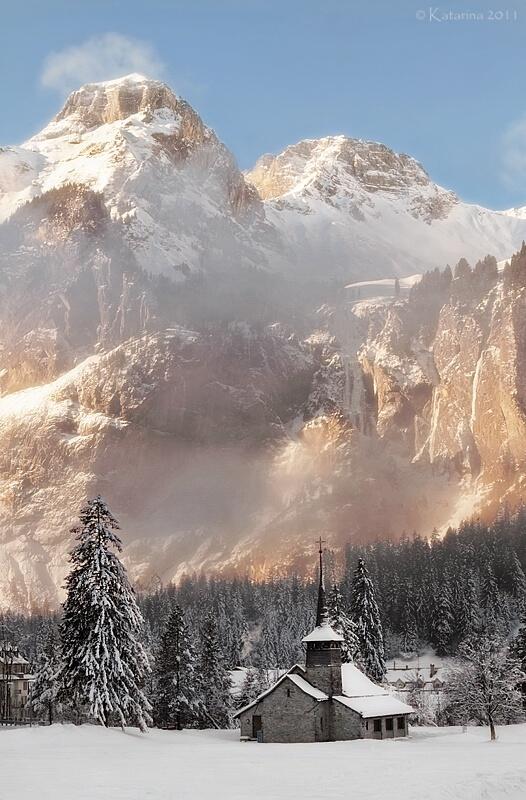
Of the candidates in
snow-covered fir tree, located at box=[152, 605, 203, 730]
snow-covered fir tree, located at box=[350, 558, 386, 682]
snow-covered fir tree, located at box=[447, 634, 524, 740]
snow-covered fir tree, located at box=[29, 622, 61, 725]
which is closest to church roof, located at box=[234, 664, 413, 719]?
snow-covered fir tree, located at box=[447, 634, 524, 740]

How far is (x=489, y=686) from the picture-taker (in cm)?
7438

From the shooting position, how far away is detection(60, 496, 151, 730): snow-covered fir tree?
68.4 meters

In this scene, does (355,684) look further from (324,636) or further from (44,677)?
(44,677)

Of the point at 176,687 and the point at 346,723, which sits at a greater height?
the point at 176,687

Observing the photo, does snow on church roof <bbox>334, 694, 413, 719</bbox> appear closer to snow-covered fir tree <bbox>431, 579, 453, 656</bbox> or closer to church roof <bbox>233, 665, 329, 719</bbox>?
church roof <bbox>233, 665, 329, 719</bbox>

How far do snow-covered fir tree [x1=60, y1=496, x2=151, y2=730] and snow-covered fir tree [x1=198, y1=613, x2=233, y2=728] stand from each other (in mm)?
27353

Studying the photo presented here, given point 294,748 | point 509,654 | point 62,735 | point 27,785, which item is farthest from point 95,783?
point 509,654

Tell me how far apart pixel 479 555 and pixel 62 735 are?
136122 mm

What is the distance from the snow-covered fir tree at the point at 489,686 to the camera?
244ft

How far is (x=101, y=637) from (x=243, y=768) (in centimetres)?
2286

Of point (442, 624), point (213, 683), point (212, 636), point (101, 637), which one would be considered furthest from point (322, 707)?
point (442, 624)

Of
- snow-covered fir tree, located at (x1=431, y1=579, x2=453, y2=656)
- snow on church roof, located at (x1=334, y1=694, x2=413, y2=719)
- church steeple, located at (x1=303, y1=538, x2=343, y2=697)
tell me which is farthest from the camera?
snow-covered fir tree, located at (x1=431, y1=579, x2=453, y2=656)

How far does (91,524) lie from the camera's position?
236 ft

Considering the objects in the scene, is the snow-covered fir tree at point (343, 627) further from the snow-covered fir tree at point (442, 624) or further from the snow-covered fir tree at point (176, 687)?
the snow-covered fir tree at point (442, 624)
